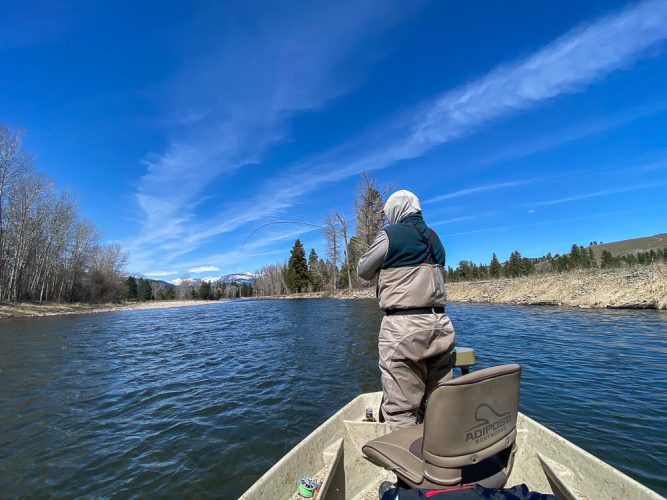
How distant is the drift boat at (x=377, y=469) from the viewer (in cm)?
264

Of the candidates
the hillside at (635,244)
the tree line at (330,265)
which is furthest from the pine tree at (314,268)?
the hillside at (635,244)

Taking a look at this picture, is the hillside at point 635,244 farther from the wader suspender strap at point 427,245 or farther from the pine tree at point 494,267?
the wader suspender strap at point 427,245

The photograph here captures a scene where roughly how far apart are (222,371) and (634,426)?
8573 mm

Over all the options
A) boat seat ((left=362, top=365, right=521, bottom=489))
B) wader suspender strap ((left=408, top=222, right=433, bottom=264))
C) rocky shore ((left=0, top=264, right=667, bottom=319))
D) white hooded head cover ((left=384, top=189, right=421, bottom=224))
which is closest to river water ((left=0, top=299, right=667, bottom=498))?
boat seat ((left=362, top=365, right=521, bottom=489))

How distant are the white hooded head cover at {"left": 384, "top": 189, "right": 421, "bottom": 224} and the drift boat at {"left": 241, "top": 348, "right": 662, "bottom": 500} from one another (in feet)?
5.22

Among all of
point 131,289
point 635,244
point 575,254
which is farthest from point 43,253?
point 635,244

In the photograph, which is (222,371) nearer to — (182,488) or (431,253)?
(182,488)

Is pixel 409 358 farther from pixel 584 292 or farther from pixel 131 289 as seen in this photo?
pixel 131 289

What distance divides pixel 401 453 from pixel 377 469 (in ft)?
6.68

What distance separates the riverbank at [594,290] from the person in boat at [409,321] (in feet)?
62.9

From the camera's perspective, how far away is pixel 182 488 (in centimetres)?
367

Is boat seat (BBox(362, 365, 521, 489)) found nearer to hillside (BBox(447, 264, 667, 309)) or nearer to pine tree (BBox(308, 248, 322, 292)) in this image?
hillside (BBox(447, 264, 667, 309))

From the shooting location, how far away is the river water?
3975 millimetres

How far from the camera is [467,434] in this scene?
Answer: 170 centimetres
